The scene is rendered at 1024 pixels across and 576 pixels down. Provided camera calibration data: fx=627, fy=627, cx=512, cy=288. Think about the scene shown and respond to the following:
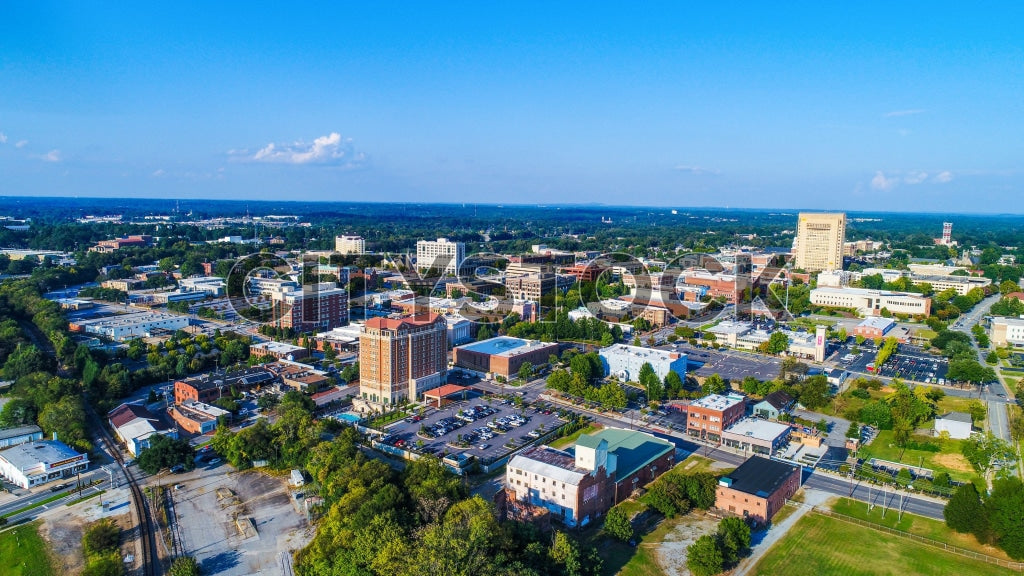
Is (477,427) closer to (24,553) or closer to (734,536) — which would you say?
(734,536)

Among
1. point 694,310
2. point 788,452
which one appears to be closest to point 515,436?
point 788,452

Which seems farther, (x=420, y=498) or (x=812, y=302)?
(x=812, y=302)

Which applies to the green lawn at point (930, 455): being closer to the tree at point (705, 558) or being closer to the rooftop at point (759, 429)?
the rooftop at point (759, 429)

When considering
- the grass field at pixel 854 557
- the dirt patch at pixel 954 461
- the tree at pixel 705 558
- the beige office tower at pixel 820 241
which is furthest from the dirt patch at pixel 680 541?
the beige office tower at pixel 820 241

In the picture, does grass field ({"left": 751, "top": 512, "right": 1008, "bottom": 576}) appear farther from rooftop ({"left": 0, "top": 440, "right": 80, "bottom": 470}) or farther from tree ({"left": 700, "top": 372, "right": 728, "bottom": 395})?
rooftop ({"left": 0, "top": 440, "right": 80, "bottom": 470})

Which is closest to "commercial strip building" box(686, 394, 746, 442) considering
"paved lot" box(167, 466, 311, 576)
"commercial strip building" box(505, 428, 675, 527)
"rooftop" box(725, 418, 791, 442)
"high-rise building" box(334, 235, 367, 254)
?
"rooftop" box(725, 418, 791, 442)

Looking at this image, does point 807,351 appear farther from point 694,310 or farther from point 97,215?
point 97,215
